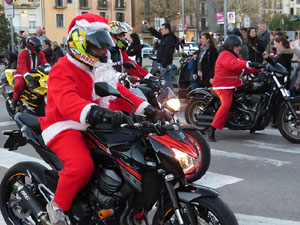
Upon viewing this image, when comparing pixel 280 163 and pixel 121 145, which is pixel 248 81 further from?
pixel 121 145

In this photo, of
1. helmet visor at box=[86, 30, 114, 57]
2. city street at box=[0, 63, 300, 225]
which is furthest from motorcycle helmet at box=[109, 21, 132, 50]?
helmet visor at box=[86, 30, 114, 57]

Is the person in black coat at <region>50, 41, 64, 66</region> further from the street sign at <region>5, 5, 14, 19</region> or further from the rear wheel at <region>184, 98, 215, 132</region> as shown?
the rear wheel at <region>184, 98, 215, 132</region>

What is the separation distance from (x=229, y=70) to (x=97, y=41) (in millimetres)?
4734

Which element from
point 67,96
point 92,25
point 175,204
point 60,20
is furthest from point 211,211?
point 60,20

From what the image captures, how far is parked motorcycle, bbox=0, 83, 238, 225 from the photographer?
309cm

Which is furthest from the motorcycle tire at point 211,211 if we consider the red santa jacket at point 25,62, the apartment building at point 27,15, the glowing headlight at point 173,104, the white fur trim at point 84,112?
the apartment building at point 27,15

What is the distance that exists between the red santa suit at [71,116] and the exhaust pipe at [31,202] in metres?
0.29

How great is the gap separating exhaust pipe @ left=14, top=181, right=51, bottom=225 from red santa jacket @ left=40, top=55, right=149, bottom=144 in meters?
0.53

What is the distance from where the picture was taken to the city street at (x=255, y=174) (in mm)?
4699

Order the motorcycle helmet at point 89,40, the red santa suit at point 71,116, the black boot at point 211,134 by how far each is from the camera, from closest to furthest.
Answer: the red santa suit at point 71,116
the motorcycle helmet at point 89,40
the black boot at point 211,134

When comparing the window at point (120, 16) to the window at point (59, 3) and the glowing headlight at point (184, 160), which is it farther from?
the glowing headlight at point (184, 160)

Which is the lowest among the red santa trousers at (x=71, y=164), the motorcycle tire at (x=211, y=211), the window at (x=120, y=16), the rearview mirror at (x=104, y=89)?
the motorcycle tire at (x=211, y=211)

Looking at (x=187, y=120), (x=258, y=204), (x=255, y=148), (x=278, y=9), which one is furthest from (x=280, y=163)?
(x=278, y=9)

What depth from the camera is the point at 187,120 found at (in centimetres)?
869
